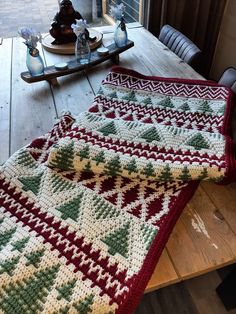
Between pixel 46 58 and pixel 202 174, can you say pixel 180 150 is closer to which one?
pixel 202 174

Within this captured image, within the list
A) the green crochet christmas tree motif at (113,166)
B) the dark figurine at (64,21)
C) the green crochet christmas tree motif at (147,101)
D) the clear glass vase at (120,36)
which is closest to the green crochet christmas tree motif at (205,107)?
the green crochet christmas tree motif at (147,101)

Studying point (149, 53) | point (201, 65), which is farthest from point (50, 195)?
point (201, 65)

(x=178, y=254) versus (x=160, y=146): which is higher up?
(x=160, y=146)

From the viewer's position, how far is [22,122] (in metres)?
0.99

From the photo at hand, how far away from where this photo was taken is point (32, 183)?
70 centimetres

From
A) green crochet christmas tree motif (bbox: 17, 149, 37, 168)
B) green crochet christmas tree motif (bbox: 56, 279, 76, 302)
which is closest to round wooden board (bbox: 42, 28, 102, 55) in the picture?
green crochet christmas tree motif (bbox: 17, 149, 37, 168)

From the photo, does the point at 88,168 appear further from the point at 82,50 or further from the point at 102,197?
the point at 82,50

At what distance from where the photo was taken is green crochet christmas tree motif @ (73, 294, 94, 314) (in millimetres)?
503

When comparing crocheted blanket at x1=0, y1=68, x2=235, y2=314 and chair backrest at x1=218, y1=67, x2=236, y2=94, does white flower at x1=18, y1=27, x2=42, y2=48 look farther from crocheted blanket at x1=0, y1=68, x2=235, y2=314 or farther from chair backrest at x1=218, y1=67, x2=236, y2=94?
chair backrest at x1=218, y1=67, x2=236, y2=94

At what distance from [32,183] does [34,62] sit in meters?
0.62

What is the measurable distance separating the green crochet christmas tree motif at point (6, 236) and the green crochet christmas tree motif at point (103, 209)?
179mm

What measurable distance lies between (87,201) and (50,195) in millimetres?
89

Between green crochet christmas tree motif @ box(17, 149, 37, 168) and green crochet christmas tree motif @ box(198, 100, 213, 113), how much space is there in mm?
529

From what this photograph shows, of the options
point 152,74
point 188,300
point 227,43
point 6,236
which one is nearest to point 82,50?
point 152,74
